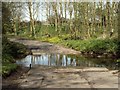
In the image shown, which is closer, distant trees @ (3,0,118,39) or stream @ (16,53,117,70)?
stream @ (16,53,117,70)

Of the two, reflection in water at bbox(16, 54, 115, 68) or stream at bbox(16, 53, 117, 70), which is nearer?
stream at bbox(16, 53, 117, 70)

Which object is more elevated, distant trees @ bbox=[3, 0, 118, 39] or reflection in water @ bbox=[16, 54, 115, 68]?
distant trees @ bbox=[3, 0, 118, 39]

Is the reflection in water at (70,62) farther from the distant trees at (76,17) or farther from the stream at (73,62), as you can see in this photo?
the distant trees at (76,17)

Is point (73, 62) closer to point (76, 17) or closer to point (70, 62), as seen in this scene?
point (70, 62)

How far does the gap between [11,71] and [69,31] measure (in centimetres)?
3185

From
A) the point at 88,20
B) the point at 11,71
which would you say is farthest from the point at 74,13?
the point at 11,71

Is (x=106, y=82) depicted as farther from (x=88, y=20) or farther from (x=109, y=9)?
(x=88, y=20)

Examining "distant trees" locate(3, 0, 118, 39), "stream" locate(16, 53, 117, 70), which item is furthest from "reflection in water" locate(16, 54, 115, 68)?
"distant trees" locate(3, 0, 118, 39)

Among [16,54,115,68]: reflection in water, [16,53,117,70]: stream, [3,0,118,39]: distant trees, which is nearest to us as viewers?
[16,53,117,70]: stream

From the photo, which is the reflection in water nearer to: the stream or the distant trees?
the stream

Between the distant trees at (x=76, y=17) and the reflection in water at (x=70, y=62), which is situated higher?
the distant trees at (x=76, y=17)

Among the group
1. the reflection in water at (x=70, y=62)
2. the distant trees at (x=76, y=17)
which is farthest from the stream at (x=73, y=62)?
the distant trees at (x=76, y=17)

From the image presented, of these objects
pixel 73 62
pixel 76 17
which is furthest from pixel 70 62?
pixel 76 17

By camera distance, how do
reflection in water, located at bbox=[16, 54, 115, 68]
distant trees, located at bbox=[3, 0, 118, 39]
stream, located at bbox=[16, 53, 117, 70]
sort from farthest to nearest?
distant trees, located at bbox=[3, 0, 118, 39]
reflection in water, located at bbox=[16, 54, 115, 68]
stream, located at bbox=[16, 53, 117, 70]
